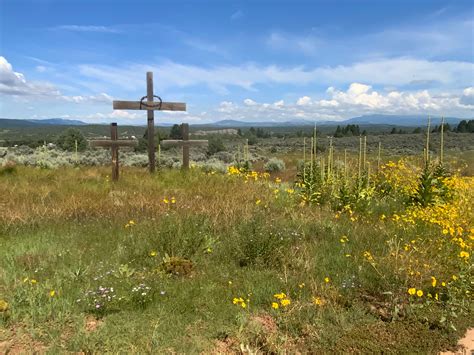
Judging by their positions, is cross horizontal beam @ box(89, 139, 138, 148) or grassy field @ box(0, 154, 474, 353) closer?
grassy field @ box(0, 154, 474, 353)

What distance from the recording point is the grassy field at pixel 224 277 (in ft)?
11.4

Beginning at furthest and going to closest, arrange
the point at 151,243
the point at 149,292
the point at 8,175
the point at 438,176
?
the point at 8,175
the point at 438,176
the point at 151,243
the point at 149,292

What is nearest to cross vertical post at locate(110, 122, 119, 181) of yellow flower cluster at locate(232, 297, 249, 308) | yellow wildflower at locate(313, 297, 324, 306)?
yellow flower cluster at locate(232, 297, 249, 308)

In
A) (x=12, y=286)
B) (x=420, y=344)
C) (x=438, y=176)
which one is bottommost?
(x=420, y=344)

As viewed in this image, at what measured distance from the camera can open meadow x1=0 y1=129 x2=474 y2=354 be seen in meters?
3.48

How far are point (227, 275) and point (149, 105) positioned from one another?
8.16 metres

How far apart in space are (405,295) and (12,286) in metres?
4.30

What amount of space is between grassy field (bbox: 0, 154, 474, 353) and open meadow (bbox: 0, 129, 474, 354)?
0.06ft

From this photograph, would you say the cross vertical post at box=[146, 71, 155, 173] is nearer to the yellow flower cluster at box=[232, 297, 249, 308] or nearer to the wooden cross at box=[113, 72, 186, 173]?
the wooden cross at box=[113, 72, 186, 173]

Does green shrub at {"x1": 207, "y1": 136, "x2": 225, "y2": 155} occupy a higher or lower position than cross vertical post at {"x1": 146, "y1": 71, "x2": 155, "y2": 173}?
lower

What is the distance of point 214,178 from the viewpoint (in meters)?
9.90

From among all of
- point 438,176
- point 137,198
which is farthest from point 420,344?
point 438,176

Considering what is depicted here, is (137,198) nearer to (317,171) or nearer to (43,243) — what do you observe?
(43,243)

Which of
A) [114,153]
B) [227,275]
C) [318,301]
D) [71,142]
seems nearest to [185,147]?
[114,153]
